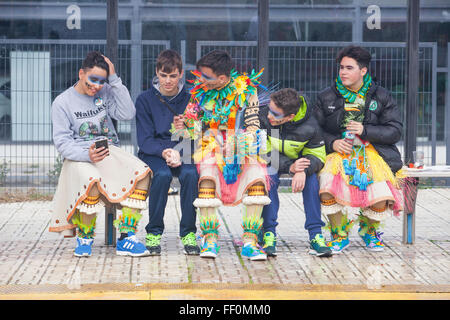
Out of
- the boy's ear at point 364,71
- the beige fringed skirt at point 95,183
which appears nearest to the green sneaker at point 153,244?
the beige fringed skirt at point 95,183

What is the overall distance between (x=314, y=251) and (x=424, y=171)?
1076 mm

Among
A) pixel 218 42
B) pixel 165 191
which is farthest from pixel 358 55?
pixel 218 42

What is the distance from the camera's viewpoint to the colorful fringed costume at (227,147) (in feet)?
20.4

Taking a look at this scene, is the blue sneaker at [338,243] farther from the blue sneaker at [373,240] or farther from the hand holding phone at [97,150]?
the hand holding phone at [97,150]

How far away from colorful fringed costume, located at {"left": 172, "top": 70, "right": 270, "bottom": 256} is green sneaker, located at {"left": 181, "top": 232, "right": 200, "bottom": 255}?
0.15 m

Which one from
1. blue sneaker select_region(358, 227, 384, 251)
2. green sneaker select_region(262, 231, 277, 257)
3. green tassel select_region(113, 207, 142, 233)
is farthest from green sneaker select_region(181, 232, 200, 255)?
blue sneaker select_region(358, 227, 384, 251)

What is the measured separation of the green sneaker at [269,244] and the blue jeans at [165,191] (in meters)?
0.55

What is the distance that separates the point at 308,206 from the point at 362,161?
52 cm

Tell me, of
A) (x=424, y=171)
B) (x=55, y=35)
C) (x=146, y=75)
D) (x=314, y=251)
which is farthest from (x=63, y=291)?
(x=55, y=35)

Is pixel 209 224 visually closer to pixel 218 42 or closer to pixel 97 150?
pixel 97 150
